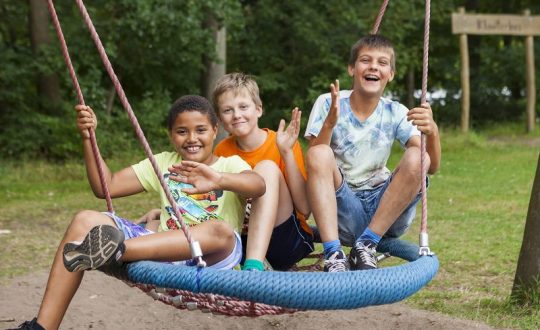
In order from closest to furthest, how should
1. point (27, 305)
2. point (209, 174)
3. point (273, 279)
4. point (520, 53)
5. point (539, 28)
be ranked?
point (273, 279) < point (209, 174) < point (27, 305) < point (539, 28) < point (520, 53)

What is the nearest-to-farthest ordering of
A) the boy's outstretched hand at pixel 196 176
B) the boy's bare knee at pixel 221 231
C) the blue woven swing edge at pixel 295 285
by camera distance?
the blue woven swing edge at pixel 295 285, the boy's outstretched hand at pixel 196 176, the boy's bare knee at pixel 221 231

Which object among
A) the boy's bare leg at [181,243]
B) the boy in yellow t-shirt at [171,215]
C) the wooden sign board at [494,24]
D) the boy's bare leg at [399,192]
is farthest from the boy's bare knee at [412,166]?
the wooden sign board at [494,24]

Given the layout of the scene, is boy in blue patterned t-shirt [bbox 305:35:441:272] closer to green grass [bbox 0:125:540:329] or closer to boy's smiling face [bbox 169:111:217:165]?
boy's smiling face [bbox 169:111:217:165]

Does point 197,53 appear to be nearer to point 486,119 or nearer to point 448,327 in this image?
point 486,119

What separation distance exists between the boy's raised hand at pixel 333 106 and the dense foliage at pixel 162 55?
8089 mm

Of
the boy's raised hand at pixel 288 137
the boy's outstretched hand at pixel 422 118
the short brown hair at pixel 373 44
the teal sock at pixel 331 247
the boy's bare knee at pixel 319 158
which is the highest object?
the short brown hair at pixel 373 44

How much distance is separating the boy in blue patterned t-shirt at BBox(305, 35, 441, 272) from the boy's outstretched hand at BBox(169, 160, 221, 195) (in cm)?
52

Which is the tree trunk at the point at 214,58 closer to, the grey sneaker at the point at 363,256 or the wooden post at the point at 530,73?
the wooden post at the point at 530,73

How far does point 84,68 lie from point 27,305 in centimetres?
899

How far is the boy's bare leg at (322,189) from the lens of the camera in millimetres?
3410

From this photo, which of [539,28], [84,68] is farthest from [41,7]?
[539,28]

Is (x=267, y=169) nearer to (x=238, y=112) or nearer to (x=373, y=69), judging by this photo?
(x=238, y=112)

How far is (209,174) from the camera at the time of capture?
3.04 meters

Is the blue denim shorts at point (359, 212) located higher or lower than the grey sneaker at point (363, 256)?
higher
